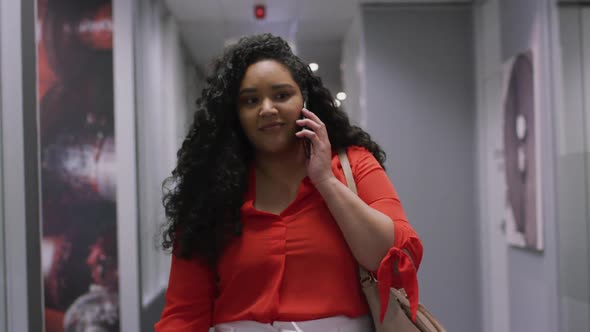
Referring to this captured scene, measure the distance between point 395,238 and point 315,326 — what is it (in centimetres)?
26

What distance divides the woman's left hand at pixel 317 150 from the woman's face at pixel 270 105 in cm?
3

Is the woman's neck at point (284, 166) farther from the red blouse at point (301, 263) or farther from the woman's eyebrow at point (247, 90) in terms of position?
the woman's eyebrow at point (247, 90)

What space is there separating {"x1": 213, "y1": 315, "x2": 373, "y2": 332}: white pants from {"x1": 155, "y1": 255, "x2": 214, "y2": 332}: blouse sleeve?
0.09 meters

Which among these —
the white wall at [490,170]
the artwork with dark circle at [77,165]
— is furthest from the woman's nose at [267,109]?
the white wall at [490,170]

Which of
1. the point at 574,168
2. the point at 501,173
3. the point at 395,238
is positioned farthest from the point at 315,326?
the point at 501,173

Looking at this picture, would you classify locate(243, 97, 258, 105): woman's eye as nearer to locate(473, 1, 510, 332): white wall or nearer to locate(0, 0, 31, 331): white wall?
locate(0, 0, 31, 331): white wall

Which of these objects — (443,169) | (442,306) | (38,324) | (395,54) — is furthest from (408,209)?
(38,324)

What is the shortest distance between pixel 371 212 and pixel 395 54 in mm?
4181

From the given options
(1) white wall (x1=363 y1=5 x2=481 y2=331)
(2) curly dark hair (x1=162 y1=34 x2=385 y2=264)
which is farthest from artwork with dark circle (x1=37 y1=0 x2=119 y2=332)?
(1) white wall (x1=363 y1=5 x2=481 y2=331)

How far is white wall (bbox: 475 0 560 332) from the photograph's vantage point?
3.66 m

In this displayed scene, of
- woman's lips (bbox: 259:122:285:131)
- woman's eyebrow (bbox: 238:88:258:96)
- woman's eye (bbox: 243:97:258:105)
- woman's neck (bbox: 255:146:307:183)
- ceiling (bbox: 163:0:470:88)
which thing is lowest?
woman's neck (bbox: 255:146:307:183)

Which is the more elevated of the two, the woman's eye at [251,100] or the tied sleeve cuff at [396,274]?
the woman's eye at [251,100]

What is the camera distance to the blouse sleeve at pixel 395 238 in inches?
47.4

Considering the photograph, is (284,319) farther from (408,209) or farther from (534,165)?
(408,209)
